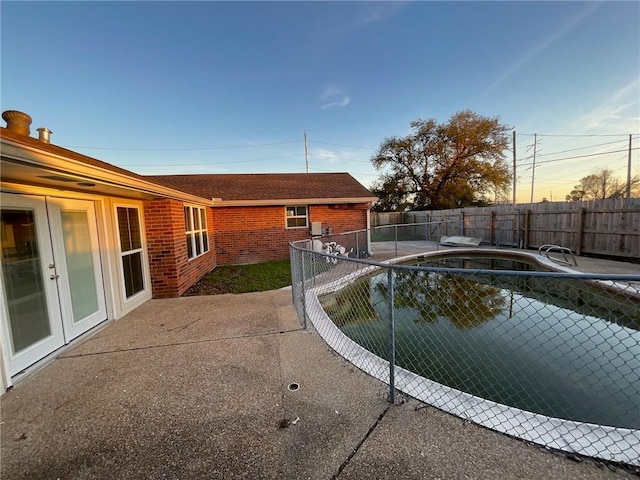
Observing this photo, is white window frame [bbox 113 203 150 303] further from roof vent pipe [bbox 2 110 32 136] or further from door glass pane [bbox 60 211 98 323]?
roof vent pipe [bbox 2 110 32 136]

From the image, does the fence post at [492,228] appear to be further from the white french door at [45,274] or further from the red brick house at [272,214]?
the white french door at [45,274]

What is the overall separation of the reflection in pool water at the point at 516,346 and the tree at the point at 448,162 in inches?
779

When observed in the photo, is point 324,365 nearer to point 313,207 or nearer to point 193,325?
point 193,325

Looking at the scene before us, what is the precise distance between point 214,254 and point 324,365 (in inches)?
306

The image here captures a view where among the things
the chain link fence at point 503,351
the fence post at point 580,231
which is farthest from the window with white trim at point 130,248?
the fence post at point 580,231

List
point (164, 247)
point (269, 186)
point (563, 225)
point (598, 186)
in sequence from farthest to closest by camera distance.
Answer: point (598, 186), point (269, 186), point (563, 225), point (164, 247)

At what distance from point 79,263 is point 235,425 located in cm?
353

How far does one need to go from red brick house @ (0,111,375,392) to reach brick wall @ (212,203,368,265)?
5.40 feet

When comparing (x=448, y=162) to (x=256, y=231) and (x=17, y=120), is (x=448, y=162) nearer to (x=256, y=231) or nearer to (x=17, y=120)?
(x=256, y=231)

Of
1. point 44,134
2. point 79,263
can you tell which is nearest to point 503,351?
point 79,263

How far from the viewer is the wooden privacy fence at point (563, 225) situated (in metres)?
8.23

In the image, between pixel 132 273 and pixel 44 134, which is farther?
pixel 132 273

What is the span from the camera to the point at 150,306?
16.6 feet

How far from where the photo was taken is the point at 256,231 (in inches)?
394
